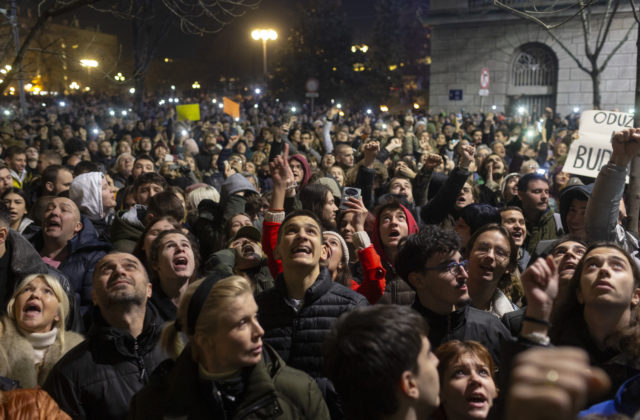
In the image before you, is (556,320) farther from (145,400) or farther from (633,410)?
(145,400)

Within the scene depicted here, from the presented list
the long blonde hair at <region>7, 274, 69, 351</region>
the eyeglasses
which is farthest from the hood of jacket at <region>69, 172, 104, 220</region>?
the eyeglasses

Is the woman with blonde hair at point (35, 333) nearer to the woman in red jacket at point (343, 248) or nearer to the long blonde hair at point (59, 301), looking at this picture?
the long blonde hair at point (59, 301)

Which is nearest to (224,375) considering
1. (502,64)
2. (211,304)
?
(211,304)

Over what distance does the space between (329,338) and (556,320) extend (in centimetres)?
153

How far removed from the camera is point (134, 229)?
5.59 meters

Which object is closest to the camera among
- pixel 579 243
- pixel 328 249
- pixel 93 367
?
pixel 93 367

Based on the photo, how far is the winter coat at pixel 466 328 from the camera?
11.5ft

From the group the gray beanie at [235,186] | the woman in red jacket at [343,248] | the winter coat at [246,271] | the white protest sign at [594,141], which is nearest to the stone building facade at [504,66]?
the white protest sign at [594,141]

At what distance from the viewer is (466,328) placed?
3.51 metres

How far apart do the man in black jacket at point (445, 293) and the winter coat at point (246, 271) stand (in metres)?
1.28

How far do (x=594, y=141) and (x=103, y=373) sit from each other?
4.73 meters

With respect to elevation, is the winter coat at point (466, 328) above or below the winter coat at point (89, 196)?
below

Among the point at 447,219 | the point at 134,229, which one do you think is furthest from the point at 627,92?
the point at 134,229

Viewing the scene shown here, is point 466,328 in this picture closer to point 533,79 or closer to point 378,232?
point 378,232
